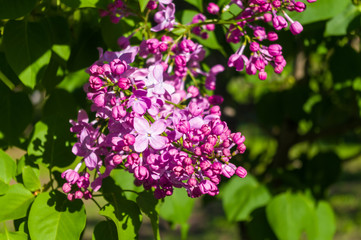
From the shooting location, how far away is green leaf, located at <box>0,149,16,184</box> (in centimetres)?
141

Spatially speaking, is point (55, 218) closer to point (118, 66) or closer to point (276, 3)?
point (118, 66)

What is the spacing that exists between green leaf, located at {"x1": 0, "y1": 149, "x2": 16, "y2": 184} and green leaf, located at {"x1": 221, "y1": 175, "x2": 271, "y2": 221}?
1281 millimetres

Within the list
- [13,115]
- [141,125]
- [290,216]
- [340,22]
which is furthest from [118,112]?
[290,216]

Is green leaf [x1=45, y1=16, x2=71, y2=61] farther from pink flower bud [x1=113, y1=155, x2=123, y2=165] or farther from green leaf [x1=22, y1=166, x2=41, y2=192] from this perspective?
pink flower bud [x1=113, y1=155, x2=123, y2=165]

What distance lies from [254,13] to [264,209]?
127cm

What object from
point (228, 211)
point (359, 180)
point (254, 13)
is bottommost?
point (359, 180)

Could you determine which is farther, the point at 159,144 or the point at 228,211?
the point at 228,211

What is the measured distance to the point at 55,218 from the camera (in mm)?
1308

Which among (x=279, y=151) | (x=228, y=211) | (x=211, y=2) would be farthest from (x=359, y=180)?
(x=211, y=2)

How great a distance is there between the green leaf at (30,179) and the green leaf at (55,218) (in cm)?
9

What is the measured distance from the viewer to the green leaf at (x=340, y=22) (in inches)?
67.6

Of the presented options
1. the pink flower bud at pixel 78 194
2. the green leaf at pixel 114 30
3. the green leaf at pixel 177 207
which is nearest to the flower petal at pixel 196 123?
the pink flower bud at pixel 78 194

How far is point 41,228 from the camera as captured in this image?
128cm

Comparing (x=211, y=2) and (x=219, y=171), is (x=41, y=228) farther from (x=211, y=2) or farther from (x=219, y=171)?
(x=211, y=2)
